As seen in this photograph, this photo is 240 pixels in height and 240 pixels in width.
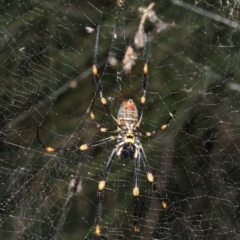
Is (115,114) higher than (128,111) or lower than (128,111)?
lower

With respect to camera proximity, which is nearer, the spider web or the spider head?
the spider head

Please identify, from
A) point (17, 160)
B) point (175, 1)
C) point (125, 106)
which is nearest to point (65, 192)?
point (17, 160)

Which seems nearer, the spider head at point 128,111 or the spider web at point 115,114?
the spider head at point 128,111

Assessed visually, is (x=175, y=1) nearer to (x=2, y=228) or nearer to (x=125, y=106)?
(x=125, y=106)

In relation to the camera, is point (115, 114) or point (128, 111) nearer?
point (128, 111)
